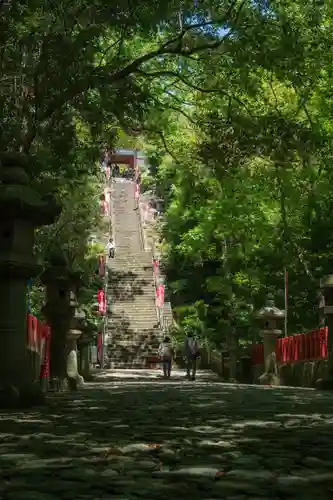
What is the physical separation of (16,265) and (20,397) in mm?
1706

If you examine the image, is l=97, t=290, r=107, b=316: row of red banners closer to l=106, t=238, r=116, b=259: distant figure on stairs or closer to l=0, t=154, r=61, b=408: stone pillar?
l=106, t=238, r=116, b=259: distant figure on stairs

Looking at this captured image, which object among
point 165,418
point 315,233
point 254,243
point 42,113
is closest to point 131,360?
point 254,243

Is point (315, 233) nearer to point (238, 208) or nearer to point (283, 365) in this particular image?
point (238, 208)

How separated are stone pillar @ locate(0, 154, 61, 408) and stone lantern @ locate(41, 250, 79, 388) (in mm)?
4531

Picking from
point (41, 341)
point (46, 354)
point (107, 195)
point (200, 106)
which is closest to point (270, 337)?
point (200, 106)

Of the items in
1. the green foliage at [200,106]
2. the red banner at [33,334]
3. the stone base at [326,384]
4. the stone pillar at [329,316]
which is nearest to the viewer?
the green foliage at [200,106]

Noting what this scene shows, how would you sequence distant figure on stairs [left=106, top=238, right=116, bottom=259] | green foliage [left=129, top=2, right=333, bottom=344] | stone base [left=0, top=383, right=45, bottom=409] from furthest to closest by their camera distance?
distant figure on stairs [left=106, top=238, right=116, bottom=259] → green foliage [left=129, top=2, right=333, bottom=344] → stone base [left=0, top=383, right=45, bottom=409]

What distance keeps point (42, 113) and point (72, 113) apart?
1969mm

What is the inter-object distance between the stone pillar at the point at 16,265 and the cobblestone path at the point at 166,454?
1003mm

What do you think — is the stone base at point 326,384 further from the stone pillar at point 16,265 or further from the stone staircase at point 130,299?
the stone staircase at point 130,299

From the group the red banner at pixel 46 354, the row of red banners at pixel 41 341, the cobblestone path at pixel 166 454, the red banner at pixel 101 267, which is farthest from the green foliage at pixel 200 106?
the red banner at pixel 101 267

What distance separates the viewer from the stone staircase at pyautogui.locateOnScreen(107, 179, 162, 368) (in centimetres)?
2981

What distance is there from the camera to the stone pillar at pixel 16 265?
9.05m

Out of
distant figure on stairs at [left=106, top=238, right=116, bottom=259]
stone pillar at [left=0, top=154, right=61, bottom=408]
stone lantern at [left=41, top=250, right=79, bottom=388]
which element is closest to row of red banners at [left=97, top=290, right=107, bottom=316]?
distant figure on stairs at [left=106, top=238, right=116, bottom=259]
